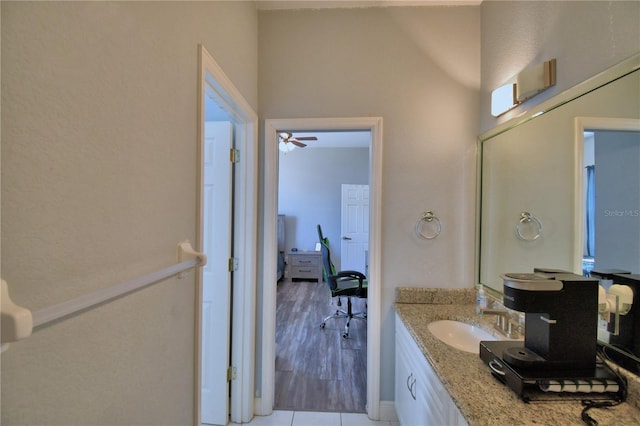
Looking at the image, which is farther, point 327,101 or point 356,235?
point 356,235

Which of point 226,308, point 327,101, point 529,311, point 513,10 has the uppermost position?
point 513,10

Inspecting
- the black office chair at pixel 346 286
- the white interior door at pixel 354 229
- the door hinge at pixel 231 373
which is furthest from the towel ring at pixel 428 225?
the white interior door at pixel 354 229

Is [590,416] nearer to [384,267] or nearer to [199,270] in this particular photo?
[384,267]

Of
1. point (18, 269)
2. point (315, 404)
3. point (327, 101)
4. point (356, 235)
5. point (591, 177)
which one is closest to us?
point (18, 269)

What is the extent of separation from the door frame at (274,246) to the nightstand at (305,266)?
3.31 meters

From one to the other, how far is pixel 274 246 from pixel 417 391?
118cm

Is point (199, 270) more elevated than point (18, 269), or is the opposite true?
point (18, 269)

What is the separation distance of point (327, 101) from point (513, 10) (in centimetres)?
118

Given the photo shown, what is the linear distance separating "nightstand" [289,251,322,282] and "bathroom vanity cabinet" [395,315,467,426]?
3.53 meters

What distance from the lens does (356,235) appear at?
5.21 m

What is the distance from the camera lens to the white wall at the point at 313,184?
18.1ft

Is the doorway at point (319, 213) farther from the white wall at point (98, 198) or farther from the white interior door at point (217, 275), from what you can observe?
the white wall at point (98, 198)

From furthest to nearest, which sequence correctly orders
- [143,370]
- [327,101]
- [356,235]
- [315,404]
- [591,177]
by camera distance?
[356,235]
[315,404]
[327,101]
[591,177]
[143,370]

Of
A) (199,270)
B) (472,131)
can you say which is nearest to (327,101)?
(472,131)
